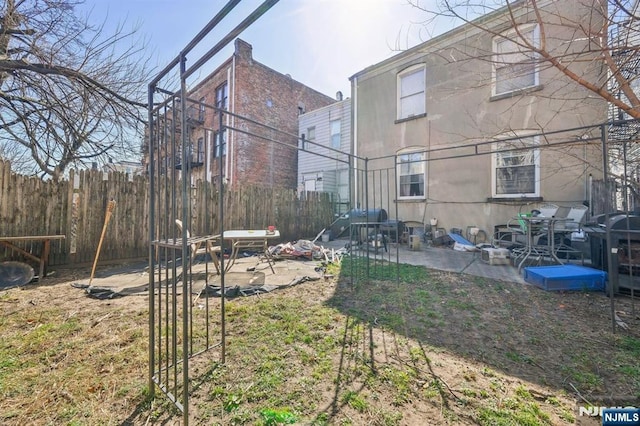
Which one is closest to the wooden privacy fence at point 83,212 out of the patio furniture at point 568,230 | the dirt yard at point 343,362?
the dirt yard at point 343,362

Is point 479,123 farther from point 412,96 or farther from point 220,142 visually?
point 220,142

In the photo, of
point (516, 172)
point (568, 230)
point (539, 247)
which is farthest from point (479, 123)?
point (539, 247)

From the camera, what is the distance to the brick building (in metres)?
12.1

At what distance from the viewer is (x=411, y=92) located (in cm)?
916

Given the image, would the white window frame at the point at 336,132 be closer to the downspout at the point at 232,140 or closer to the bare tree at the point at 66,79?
the downspout at the point at 232,140

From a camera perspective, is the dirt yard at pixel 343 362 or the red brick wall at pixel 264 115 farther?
the red brick wall at pixel 264 115

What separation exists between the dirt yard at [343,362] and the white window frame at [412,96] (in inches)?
278

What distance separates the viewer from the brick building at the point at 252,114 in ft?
39.8

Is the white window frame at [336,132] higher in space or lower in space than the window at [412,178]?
higher

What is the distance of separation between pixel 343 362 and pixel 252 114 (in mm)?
12273

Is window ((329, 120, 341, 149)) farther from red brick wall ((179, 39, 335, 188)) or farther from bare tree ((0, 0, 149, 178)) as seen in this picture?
bare tree ((0, 0, 149, 178))

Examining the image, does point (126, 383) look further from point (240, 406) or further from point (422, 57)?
point (422, 57)

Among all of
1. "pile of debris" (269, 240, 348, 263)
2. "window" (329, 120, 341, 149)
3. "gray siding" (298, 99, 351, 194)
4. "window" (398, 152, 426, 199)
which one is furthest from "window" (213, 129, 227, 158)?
"window" (398, 152, 426, 199)

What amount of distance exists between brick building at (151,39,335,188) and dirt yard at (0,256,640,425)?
9.16m
